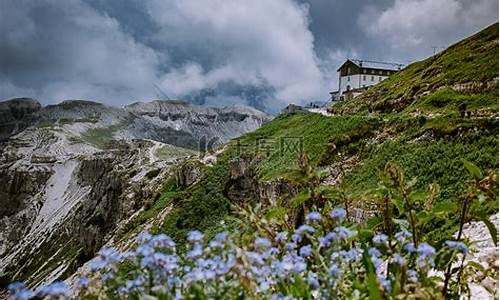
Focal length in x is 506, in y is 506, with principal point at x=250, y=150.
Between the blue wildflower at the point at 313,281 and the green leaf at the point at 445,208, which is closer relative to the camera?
the blue wildflower at the point at 313,281

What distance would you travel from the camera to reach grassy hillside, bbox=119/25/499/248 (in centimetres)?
1772

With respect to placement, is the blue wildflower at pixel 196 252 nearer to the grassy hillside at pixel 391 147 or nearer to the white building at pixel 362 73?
the grassy hillside at pixel 391 147

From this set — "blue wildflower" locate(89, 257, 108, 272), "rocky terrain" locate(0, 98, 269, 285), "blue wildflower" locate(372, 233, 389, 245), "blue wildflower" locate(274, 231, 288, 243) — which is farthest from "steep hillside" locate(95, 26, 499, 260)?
"rocky terrain" locate(0, 98, 269, 285)

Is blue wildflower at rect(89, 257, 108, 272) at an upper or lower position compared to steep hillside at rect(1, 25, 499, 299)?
lower

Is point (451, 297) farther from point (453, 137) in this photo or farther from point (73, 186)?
point (73, 186)

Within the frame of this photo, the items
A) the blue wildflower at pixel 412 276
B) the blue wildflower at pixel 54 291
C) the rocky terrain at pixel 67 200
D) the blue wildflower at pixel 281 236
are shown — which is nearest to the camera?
the blue wildflower at pixel 54 291

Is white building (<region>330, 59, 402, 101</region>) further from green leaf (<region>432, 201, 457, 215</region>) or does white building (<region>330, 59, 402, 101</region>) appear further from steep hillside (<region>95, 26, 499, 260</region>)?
green leaf (<region>432, 201, 457, 215</region>)

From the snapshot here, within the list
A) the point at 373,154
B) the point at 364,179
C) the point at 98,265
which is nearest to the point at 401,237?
the point at 98,265

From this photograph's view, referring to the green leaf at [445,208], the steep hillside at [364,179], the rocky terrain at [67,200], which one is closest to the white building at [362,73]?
the steep hillside at [364,179]

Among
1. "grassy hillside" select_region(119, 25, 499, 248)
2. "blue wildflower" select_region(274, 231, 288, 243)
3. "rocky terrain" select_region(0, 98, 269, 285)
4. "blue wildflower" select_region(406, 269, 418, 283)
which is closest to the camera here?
"blue wildflower" select_region(406, 269, 418, 283)

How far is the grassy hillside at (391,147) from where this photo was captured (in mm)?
17719

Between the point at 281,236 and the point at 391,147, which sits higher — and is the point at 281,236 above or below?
below

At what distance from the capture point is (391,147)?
2639 cm

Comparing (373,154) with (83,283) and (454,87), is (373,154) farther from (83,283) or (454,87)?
(83,283)
